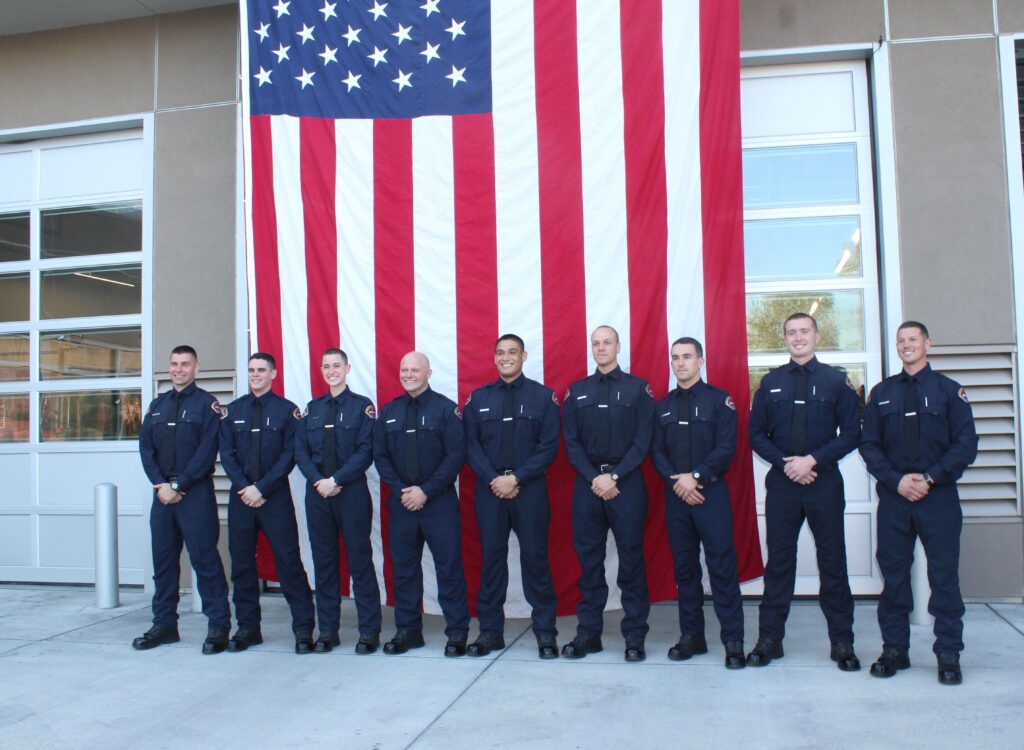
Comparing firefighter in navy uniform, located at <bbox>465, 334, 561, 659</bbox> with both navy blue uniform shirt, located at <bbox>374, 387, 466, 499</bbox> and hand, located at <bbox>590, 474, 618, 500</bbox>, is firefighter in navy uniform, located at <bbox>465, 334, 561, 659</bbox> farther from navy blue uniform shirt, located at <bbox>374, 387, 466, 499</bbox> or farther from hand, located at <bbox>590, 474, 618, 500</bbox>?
hand, located at <bbox>590, 474, 618, 500</bbox>

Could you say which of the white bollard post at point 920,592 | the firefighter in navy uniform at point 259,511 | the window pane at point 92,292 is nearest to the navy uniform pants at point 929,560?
the white bollard post at point 920,592

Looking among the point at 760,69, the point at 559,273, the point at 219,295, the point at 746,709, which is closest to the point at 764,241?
the point at 760,69

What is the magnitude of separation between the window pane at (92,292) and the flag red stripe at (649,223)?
4.27 m

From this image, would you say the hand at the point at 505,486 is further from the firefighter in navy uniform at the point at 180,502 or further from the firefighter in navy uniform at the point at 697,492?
the firefighter in navy uniform at the point at 180,502

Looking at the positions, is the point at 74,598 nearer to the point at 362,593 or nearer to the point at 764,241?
the point at 362,593

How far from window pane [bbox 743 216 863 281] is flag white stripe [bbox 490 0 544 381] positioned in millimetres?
1779

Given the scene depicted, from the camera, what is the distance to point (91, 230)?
740 centimetres

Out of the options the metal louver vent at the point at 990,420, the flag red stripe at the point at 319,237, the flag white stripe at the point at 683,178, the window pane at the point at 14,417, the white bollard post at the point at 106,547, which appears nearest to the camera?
the flag white stripe at the point at 683,178

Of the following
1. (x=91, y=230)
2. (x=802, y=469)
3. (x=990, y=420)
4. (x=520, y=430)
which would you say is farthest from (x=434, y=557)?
(x=91, y=230)

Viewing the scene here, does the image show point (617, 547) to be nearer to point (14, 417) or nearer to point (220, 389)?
point (220, 389)

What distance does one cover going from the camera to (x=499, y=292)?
17.6 feet

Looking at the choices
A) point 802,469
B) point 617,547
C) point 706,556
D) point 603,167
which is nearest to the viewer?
point 802,469

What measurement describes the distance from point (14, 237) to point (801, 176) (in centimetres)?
659

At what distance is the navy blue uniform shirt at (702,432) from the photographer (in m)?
4.49
